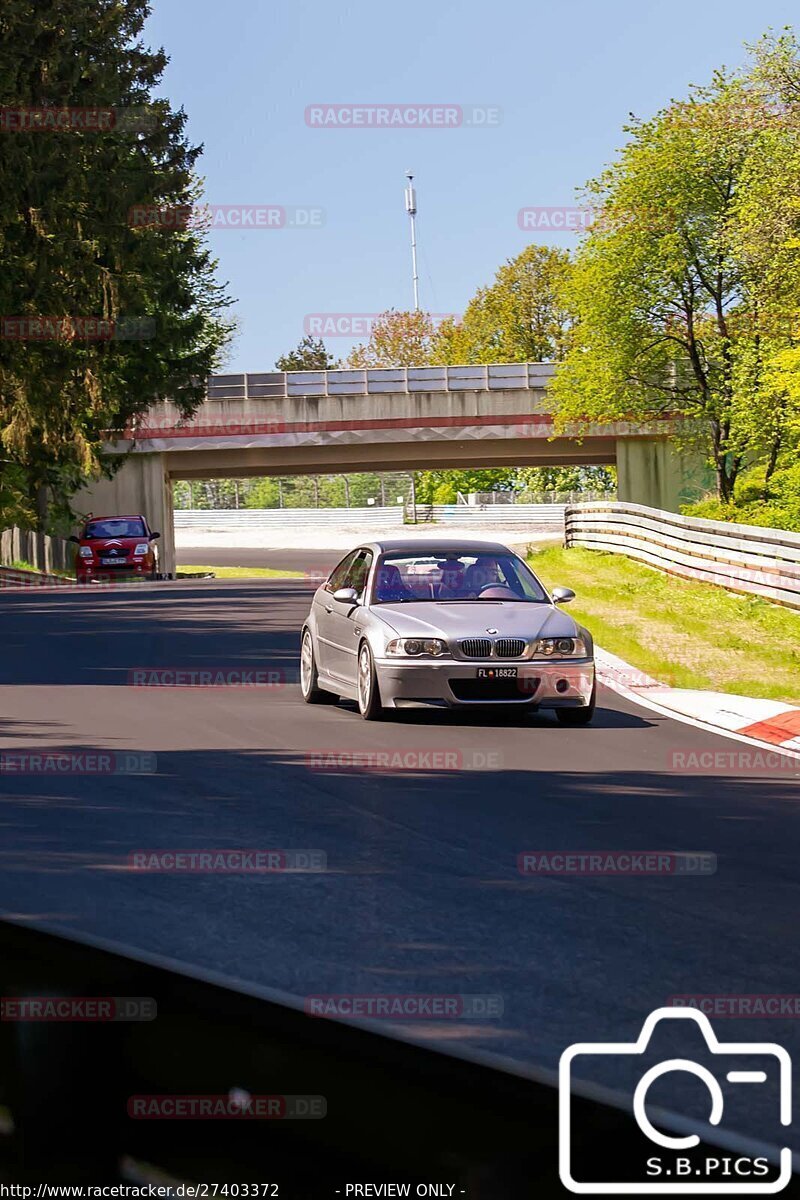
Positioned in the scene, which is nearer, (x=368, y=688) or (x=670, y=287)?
(x=368, y=688)

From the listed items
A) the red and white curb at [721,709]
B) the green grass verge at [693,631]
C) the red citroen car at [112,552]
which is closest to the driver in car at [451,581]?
the red and white curb at [721,709]

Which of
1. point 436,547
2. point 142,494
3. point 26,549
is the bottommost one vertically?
point 26,549

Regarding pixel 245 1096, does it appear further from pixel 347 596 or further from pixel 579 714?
pixel 347 596

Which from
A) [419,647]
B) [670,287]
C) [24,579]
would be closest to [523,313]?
[670,287]

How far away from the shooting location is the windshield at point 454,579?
14.9 meters

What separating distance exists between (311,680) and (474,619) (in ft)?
7.50

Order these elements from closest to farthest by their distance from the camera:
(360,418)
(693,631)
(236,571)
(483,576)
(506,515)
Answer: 1. (483,576)
2. (693,631)
3. (360,418)
4. (236,571)
5. (506,515)

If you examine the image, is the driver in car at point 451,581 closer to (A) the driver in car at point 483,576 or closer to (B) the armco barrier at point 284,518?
(A) the driver in car at point 483,576

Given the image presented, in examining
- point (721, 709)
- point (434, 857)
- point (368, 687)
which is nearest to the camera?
point (434, 857)

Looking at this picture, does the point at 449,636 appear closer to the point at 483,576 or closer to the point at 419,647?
the point at 419,647

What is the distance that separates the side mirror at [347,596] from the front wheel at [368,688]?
23.0 inches

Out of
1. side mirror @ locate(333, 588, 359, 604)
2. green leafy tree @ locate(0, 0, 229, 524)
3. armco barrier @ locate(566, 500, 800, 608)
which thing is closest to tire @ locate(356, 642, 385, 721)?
side mirror @ locate(333, 588, 359, 604)

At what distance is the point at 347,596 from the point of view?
14750mm

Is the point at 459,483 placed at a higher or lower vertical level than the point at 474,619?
lower
